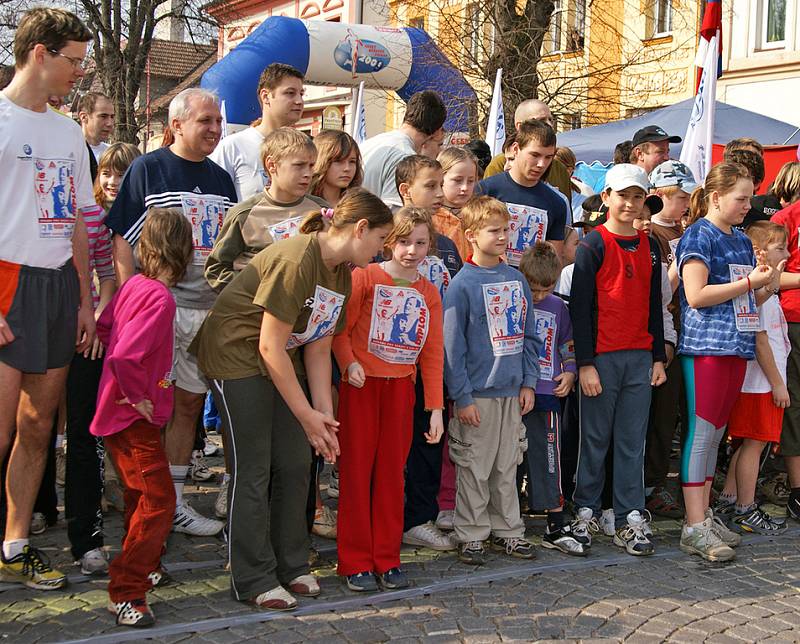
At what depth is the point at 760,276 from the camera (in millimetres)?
5398

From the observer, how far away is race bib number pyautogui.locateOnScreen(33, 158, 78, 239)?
4.27m

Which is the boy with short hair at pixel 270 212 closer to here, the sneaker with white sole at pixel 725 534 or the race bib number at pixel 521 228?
the race bib number at pixel 521 228

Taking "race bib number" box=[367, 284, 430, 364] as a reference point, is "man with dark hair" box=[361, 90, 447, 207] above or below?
above

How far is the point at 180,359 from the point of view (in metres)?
5.22

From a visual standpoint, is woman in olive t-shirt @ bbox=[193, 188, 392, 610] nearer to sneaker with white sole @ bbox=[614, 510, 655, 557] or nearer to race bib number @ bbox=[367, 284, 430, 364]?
race bib number @ bbox=[367, 284, 430, 364]

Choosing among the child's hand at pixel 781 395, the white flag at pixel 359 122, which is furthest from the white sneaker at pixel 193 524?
the white flag at pixel 359 122

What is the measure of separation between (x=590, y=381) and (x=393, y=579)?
1.57 m

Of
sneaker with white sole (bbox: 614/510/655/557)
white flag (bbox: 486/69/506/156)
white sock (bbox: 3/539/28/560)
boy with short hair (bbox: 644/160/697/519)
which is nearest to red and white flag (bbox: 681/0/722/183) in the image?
white flag (bbox: 486/69/506/156)

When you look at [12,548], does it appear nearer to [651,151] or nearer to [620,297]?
[620,297]

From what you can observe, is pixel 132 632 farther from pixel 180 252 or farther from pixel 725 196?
pixel 725 196

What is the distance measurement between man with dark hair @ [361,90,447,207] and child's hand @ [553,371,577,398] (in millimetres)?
1345

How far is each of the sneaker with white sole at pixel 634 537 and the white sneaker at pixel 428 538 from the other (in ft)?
3.03

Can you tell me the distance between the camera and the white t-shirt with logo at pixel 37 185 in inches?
165

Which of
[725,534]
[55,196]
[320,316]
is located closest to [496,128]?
[725,534]
